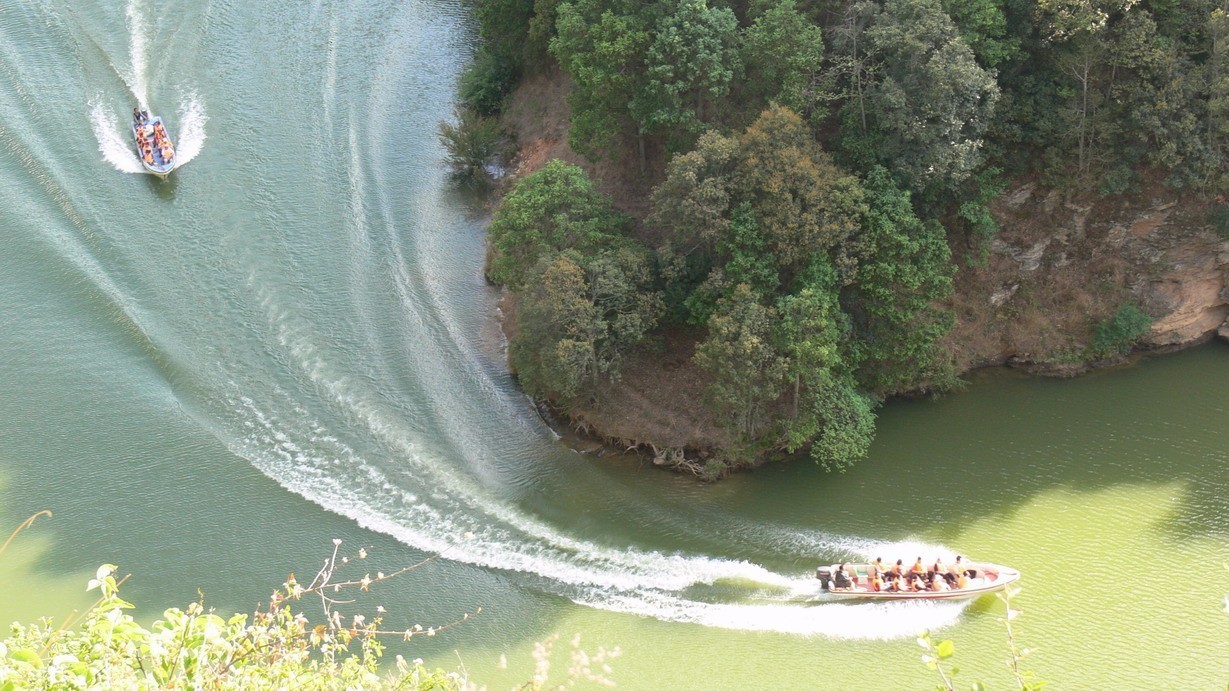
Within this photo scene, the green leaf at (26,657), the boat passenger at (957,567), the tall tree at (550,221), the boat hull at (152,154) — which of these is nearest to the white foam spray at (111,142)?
the boat hull at (152,154)

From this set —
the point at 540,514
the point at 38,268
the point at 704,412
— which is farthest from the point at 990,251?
the point at 38,268

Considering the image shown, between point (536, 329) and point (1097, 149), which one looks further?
point (1097, 149)

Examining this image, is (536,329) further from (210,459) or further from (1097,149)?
(1097,149)

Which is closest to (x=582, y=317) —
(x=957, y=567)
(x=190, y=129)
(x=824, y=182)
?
(x=824, y=182)

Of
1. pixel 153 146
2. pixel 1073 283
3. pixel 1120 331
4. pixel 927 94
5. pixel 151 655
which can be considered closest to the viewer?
pixel 151 655

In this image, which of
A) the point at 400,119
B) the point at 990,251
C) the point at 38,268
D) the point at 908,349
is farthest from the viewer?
the point at 400,119

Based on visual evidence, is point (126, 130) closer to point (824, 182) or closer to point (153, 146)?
point (153, 146)
